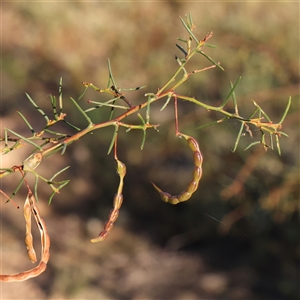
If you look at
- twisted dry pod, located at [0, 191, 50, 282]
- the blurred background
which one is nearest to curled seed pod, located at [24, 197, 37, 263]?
twisted dry pod, located at [0, 191, 50, 282]

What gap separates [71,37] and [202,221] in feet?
7.26

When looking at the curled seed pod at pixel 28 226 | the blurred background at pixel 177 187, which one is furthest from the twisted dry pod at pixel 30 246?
the blurred background at pixel 177 187

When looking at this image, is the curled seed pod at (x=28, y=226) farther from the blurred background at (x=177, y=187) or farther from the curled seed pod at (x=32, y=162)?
the blurred background at (x=177, y=187)

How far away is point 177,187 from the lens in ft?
10.0

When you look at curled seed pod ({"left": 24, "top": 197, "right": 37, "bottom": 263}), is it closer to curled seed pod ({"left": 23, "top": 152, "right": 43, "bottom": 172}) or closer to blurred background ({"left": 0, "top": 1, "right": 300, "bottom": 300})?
curled seed pod ({"left": 23, "top": 152, "right": 43, "bottom": 172})

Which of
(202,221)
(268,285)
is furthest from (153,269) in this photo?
(268,285)

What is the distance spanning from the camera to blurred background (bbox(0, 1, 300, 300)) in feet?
7.87

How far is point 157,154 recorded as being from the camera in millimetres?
2996

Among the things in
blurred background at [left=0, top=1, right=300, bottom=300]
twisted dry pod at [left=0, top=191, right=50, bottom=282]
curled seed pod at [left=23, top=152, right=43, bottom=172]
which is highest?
curled seed pod at [left=23, top=152, right=43, bottom=172]

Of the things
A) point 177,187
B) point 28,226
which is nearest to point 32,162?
point 28,226

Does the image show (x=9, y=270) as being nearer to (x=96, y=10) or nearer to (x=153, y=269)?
(x=153, y=269)

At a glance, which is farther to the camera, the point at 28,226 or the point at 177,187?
the point at 177,187

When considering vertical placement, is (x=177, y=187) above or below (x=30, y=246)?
below

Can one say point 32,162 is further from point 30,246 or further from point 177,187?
point 177,187
